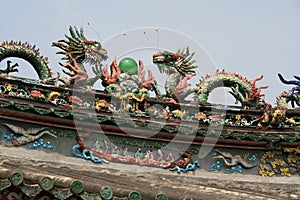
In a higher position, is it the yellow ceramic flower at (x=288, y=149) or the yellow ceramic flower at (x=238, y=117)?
the yellow ceramic flower at (x=238, y=117)

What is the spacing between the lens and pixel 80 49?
12.2 meters

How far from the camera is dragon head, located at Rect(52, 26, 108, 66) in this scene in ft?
39.9

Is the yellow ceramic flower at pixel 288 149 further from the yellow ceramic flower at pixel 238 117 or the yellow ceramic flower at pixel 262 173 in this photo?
the yellow ceramic flower at pixel 238 117

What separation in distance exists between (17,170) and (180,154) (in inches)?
277

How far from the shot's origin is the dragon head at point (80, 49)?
12156 mm

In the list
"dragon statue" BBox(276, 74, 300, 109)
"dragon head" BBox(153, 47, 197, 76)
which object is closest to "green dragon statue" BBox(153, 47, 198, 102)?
"dragon head" BBox(153, 47, 197, 76)

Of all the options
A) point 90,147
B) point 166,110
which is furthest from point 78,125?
point 166,110

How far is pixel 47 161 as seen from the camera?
10.0 meters

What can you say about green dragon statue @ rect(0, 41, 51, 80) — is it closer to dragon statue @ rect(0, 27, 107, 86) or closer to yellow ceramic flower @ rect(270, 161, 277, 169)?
dragon statue @ rect(0, 27, 107, 86)

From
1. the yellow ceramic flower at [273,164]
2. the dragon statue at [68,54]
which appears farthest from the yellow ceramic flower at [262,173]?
the dragon statue at [68,54]

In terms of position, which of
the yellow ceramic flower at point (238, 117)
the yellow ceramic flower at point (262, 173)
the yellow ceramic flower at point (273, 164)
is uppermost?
the yellow ceramic flower at point (238, 117)

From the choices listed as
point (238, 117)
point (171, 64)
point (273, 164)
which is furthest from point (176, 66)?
point (273, 164)

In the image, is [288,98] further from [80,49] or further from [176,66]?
[80,49]

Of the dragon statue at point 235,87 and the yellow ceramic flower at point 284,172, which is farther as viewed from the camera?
the dragon statue at point 235,87
